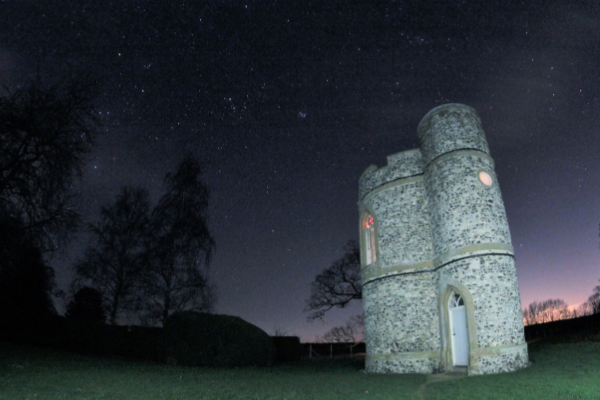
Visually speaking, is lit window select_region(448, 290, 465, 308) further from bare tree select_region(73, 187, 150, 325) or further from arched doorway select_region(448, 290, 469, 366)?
bare tree select_region(73, 187, 150, 325)

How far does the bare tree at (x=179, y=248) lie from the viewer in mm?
19875

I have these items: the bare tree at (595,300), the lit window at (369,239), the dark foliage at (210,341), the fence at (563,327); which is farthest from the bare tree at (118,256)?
the bare tree at (595,300)

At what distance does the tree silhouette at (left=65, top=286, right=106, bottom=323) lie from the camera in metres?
24.4

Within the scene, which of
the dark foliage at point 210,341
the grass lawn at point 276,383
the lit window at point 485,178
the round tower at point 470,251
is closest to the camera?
the grass lawn at point 276,383

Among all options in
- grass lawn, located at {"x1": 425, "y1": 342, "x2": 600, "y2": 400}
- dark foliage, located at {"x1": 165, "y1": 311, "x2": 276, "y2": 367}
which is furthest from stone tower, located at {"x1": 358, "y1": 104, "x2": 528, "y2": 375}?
dark foliage, located at {"x1": 165, "y1": 311, "x2": 276, "y2": 367}

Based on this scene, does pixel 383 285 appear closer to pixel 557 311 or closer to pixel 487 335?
pixel 487 335

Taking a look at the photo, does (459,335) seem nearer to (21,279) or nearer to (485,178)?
(485,178)

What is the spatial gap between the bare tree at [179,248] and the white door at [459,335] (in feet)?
39.8

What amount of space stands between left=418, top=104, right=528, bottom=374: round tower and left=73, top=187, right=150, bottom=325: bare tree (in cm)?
1498

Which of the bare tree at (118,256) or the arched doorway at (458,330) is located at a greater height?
the bare tree at (118,256)

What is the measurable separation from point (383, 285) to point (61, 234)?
11950 mm

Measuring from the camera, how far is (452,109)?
47.5 ft

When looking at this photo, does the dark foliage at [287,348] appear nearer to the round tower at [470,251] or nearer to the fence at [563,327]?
the round tower at [470,251]

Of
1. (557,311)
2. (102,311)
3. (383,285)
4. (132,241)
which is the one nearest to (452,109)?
(383,285)
